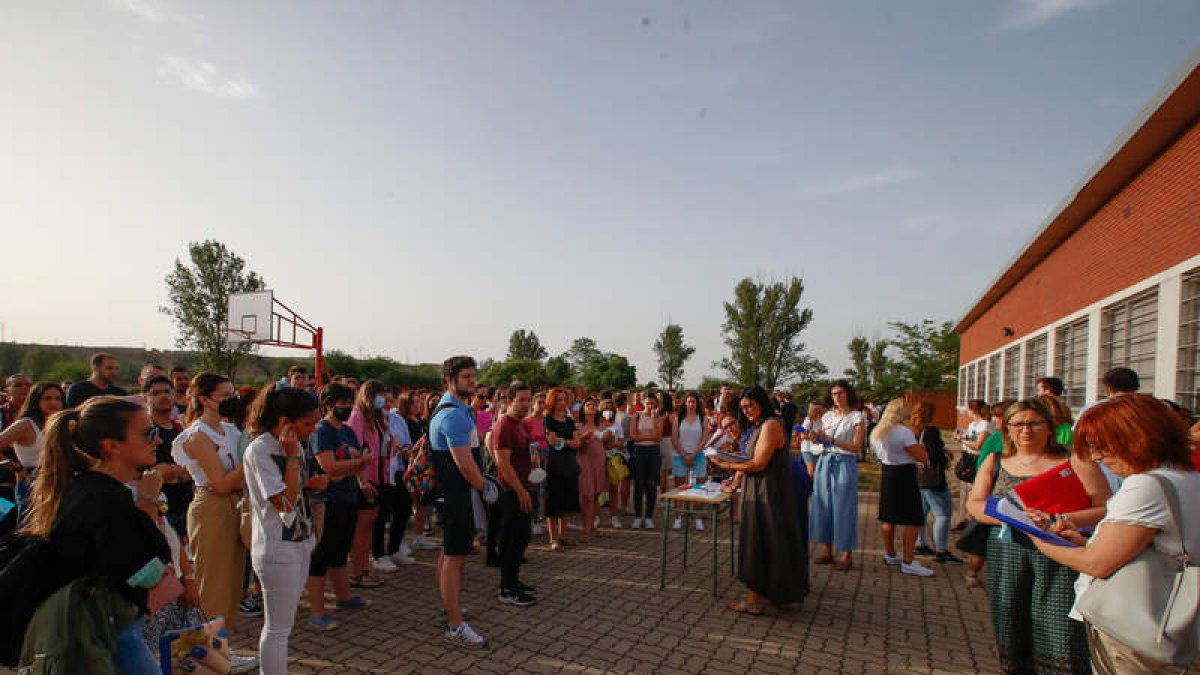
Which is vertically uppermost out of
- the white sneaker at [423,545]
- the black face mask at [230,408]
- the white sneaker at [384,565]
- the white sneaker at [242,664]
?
the black face mask at [230,408]

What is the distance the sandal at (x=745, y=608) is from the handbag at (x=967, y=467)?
3878 mm

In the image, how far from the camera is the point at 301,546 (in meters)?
3.36

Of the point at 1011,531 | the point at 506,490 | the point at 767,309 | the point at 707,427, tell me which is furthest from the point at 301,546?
the point at 767,309

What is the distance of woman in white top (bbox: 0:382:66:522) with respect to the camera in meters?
4.96

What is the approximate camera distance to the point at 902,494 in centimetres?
646

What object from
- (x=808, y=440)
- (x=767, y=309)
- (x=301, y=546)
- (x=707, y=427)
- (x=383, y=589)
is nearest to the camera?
(x=301, y=546)

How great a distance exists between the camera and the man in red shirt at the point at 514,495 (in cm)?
500

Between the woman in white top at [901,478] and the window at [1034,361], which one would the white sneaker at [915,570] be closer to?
the woman in white top at [901,478]

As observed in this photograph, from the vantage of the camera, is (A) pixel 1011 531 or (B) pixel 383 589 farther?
(B) pixel 383 589

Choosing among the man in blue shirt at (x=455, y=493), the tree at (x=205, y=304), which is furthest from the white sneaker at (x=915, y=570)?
the tree at (x=205, y=304)

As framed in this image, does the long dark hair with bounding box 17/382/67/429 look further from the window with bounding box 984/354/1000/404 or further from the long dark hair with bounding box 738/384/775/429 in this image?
the window with bounding box 984/354/1000/404

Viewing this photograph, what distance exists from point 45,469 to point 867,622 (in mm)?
5559

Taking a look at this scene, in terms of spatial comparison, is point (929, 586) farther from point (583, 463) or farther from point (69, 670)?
point (69, 670)

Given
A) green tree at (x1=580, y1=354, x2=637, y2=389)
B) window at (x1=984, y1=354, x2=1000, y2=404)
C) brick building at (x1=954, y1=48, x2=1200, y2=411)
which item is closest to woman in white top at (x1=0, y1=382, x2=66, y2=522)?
brick building at (x1=954, y1=48, x2=1200, y2=411)
